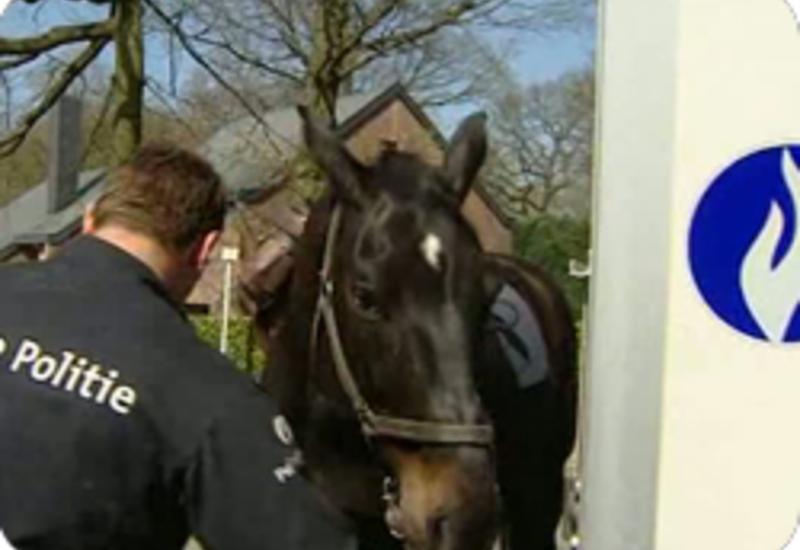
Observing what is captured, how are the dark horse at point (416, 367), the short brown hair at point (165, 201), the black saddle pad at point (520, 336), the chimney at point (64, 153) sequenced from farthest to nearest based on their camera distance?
the black saddle pad at point (520, 336)
the dark horse at point (416, 367)
the chimney at point (64, 153)
the short brown hair at point (165, 201)

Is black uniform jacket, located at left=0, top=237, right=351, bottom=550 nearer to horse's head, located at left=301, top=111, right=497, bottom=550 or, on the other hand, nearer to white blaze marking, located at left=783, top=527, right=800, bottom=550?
white blaze marking, located at left=783, top=527, right=800, bottom=550

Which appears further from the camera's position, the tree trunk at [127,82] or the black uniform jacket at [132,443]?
the tree trunk at [127,82]

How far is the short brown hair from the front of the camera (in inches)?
66.3

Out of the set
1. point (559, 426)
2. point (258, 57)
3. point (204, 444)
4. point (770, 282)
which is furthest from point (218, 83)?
point (559, 426)

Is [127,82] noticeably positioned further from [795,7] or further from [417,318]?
[795,7]

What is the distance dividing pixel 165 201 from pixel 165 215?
0.05 ft

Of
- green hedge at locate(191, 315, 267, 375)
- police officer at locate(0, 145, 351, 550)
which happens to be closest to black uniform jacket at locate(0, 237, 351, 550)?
police officer at locate(0, 145, 351, 550)

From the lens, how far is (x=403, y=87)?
6.41ft

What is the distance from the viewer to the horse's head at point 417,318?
7.11 feet

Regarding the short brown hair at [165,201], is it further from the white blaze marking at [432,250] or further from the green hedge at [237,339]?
the white blaze marking at [432,250]

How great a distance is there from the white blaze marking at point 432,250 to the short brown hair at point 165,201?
28.2 inches

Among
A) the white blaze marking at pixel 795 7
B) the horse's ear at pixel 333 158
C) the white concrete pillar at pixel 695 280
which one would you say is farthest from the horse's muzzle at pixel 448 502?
the white blaze marking at pixel 795 7

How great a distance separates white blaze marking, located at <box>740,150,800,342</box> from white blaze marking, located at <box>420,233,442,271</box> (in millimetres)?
832

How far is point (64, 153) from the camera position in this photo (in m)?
1.94
